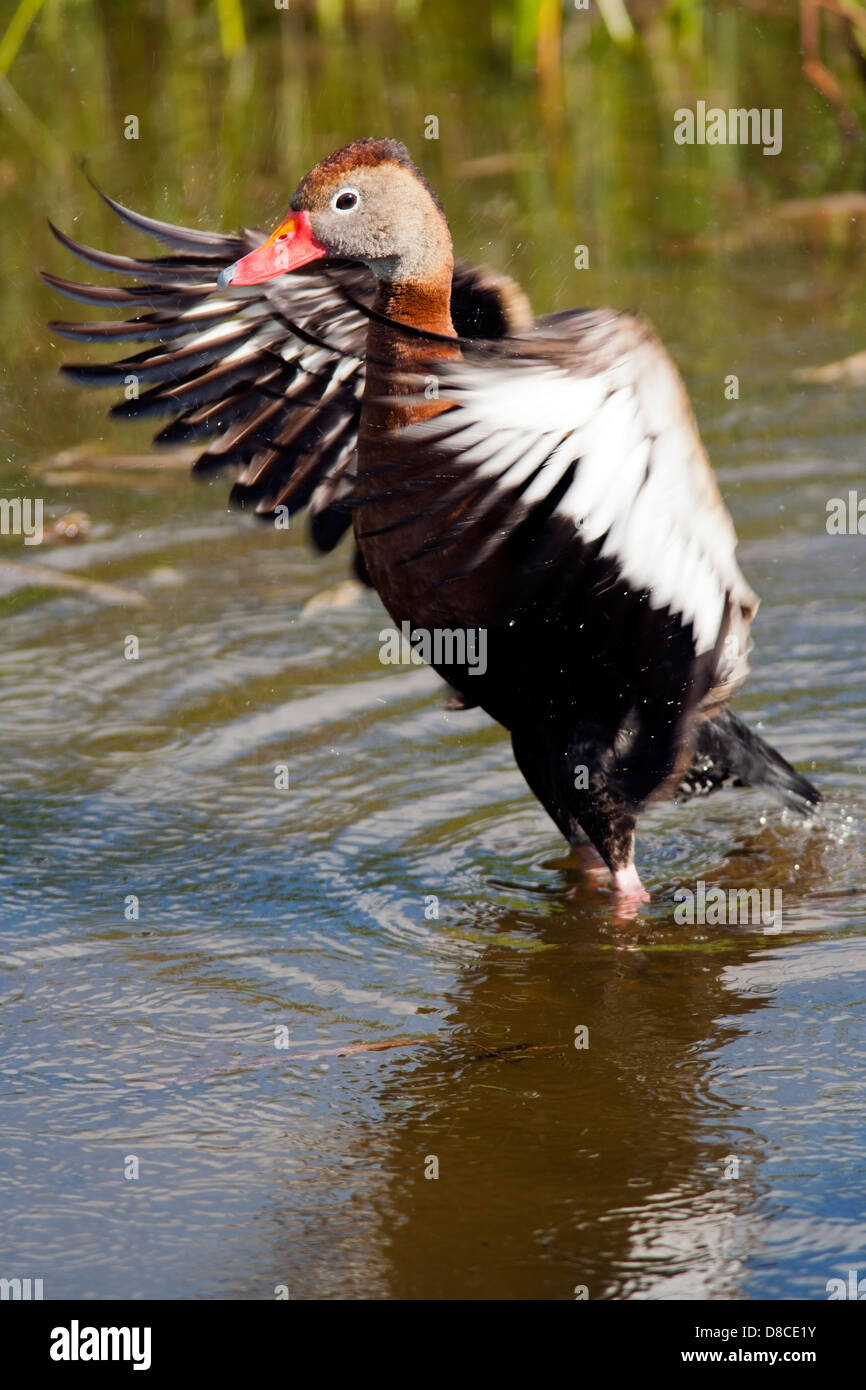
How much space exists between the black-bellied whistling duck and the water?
47cm

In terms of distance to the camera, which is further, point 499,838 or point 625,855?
point 499,838

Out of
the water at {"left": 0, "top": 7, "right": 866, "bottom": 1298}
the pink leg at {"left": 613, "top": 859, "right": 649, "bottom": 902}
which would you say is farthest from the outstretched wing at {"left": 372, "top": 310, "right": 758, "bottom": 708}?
the water at {"left": 0, "top": 7, "right": 866, "bottom": 1298}

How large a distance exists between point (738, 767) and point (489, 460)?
5.06 ft

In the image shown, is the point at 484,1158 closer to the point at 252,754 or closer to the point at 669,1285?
the point at 669,1285

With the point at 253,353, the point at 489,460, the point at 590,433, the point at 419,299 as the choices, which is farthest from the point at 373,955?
the point at 253,353

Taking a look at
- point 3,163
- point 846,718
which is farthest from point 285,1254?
point 3,163

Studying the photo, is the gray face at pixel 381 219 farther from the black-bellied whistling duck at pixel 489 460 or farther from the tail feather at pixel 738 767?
the tail feather at pixel 738 767

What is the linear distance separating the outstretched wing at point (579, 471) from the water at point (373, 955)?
94 centimetres

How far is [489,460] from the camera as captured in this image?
365cm

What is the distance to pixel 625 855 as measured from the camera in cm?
459

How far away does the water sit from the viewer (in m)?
3.23

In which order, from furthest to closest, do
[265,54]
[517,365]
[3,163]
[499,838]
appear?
[265,54] < [3,163] < [499,838] < [517,365]

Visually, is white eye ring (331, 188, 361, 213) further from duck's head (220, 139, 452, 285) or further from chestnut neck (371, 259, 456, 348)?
chestnut neck (371, 259, 456, 348)

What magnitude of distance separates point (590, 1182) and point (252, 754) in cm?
230
